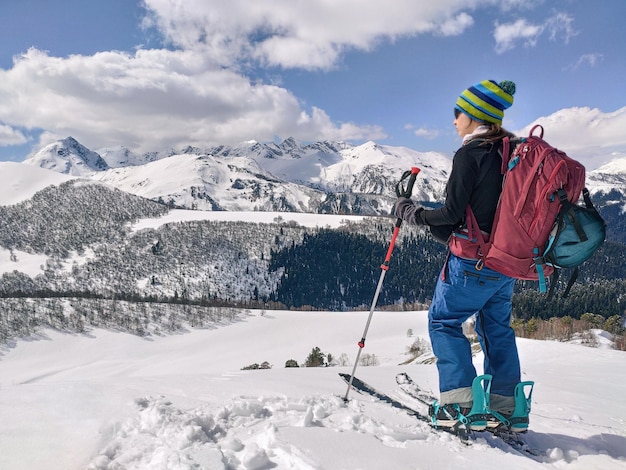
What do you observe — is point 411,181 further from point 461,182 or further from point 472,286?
point 472,286

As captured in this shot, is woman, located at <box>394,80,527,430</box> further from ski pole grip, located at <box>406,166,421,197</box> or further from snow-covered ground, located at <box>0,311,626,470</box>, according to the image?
snow-covered ground, located at <box>0,311,626,470</box>

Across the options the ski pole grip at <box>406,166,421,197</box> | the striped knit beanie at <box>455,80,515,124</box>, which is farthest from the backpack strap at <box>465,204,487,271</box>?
the striped knit beanie at <box>455,80,515,124</box>

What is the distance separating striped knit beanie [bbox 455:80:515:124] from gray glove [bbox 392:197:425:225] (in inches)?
45.9

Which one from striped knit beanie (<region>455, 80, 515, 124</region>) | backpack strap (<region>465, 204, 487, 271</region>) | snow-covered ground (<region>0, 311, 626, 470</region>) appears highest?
striped knit beanie (<region>455, 80, 515, 124</region>)

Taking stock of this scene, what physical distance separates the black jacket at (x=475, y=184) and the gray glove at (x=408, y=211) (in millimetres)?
358

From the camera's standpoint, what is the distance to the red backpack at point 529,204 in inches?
148

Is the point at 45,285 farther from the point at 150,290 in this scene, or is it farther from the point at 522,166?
the point at 522,166

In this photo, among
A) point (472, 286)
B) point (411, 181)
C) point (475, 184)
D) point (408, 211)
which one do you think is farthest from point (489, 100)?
point (472, 286)

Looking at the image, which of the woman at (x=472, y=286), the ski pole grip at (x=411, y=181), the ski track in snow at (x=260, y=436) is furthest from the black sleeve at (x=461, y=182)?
the ski track in snow at (x=260, y=436)

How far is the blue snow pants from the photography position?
4215 mm

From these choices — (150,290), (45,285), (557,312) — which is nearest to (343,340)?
(557,312)

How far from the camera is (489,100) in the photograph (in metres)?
4.26

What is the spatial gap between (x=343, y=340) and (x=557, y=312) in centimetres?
7076

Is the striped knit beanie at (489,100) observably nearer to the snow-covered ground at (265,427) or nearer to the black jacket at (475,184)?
the black jacket at (475,184)
